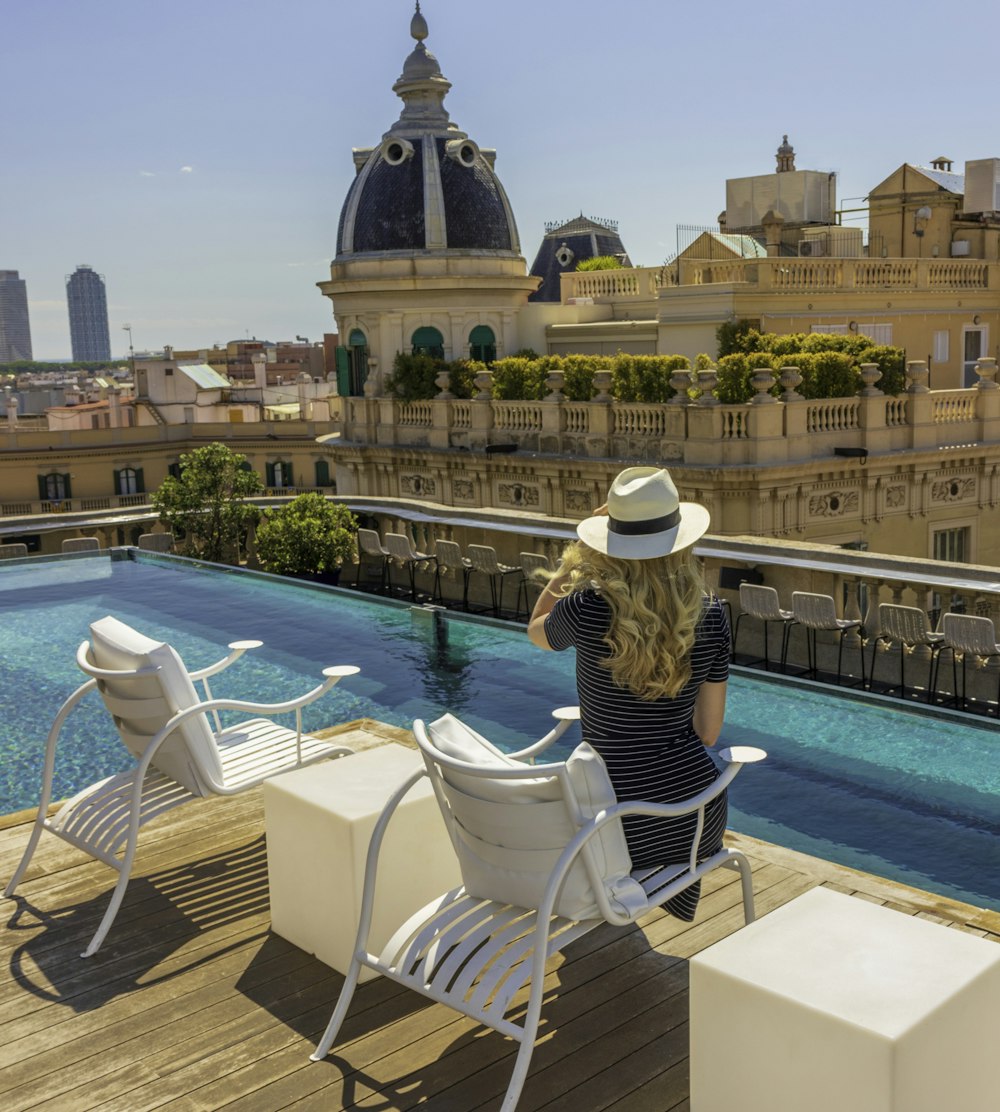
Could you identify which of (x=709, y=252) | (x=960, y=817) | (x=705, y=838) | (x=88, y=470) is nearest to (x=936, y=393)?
(x=709, y=252)

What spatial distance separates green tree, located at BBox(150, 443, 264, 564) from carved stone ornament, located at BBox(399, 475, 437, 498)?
1265 cm

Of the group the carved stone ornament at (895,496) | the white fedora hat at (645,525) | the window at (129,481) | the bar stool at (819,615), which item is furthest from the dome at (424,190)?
the white fedora hat at (645,525)

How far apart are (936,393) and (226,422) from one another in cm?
5066

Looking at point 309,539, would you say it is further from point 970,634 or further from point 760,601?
point 970,634

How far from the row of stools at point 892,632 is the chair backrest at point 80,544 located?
8.71 m

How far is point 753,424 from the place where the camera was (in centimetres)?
2269

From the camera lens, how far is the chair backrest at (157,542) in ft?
56.9

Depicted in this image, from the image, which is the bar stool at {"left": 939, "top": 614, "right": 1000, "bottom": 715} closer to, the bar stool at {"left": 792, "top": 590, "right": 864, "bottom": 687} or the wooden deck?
the bar stool at {"left": 792, "top": 590, "right": 864, "bottom": 687}

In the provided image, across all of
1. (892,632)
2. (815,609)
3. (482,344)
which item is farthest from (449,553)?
(482,344)

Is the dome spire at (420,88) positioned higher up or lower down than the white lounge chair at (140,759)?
higher up

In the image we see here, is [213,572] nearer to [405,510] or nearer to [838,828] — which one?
[405,510]

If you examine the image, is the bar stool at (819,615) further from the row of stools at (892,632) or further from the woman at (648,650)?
the woman at (648,650)

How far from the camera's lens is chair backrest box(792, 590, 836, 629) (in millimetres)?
11359

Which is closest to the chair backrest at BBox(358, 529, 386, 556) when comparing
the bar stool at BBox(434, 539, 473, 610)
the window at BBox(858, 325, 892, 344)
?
the bar stool at BBox(434, 539, 473, 610)
